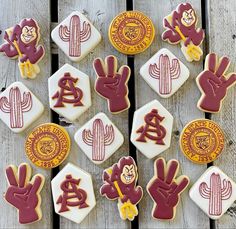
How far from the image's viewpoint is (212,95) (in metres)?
1.26

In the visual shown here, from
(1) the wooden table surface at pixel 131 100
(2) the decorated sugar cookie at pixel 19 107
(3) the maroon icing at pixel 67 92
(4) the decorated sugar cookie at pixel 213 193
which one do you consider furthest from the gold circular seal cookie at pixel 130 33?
(4) the decorated sugar cookie at pixel 213 193

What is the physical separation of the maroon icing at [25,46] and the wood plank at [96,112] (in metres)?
0.06

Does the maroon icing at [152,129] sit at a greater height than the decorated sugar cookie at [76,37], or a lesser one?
lesser

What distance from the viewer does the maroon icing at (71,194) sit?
4.03 ft

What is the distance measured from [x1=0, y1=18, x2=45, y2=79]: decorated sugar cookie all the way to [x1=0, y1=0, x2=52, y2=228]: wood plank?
0.07ft

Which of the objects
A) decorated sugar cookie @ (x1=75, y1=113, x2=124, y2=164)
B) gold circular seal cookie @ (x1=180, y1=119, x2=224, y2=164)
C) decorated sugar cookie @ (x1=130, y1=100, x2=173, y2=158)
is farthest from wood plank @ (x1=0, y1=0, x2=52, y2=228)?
gold circular seal cookie @ (x1=180, y1=119, x2=224, y2=164)

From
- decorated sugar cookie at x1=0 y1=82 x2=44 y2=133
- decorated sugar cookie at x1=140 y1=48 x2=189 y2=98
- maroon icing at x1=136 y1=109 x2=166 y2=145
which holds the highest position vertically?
decorated sugar cookie at x1=140 y1=48 x2=189 y2=98

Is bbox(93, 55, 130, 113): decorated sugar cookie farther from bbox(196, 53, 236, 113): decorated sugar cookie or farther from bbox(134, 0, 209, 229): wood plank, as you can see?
bbox(196, 53, 236, 113): decorated sugar cookie

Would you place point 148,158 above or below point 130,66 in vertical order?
below

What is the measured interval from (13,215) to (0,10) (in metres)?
0.52

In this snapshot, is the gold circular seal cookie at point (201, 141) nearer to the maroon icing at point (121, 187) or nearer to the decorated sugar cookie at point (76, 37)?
the maroon icing at point (121, 187)

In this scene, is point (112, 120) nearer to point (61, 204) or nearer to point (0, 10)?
point (61, 204)

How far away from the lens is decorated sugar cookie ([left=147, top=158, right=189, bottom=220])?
123 centimetres

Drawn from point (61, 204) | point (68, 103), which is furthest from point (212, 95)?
point (61, 204)
